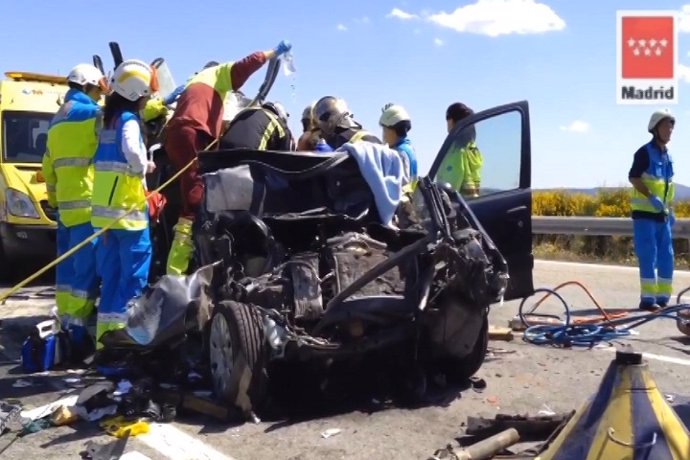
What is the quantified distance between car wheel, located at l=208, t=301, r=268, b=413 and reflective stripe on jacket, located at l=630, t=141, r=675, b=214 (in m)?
5.63

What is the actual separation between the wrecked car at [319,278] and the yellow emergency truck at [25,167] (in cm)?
512

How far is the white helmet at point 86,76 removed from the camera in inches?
283

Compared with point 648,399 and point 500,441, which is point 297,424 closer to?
point 500,441

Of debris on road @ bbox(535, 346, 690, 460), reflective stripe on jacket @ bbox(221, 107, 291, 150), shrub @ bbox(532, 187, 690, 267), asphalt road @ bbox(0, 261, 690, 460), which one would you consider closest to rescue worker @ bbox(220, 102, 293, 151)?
reflective stripe on jacket @ bbox(221, 107, 291, 150)

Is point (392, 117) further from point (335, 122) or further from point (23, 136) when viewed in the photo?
point (23, 136)

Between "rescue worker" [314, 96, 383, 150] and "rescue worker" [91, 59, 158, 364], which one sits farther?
"rescue worker" [314, 96, 383, 150]

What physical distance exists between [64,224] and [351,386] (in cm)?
283

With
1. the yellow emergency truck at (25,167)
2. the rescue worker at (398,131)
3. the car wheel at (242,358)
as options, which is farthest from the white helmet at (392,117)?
the yellow emergency truck at (25,167)

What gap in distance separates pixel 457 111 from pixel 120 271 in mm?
3249

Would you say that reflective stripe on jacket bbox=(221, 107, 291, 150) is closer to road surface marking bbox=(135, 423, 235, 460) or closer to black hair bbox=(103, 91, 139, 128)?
black hair bbox=(103, 91, 139, 128)

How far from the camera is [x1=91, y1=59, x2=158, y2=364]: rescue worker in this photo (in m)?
6.18

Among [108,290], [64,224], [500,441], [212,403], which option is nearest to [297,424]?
[212,403]

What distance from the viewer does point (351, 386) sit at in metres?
5.52

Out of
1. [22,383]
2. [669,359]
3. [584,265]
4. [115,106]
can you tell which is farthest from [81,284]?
[584,265]
